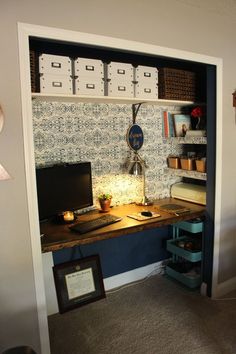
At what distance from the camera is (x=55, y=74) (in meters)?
1.88

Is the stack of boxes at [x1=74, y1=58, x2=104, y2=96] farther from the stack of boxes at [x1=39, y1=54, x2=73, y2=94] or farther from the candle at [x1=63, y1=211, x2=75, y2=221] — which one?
the candle at [x1=63, y1=211, x2=75, y2=221]

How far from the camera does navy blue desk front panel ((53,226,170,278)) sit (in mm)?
2523

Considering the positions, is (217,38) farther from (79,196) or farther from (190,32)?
(79,196)

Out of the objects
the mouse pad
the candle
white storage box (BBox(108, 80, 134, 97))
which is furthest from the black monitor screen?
white storage box (BBox(108, 80, 134, 97))

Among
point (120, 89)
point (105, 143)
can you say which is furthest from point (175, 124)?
point (120, 89)

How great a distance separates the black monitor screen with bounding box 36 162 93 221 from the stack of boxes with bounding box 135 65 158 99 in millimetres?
693

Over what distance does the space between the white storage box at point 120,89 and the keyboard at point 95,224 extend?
3.00 feet

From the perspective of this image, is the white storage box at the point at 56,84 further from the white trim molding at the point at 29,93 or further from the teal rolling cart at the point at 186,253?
the teal rolling cart at the point at 186,253


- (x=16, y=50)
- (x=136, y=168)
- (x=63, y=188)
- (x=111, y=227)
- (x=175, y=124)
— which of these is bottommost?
(x=111, y=227)

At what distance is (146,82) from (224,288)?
1.93 metres

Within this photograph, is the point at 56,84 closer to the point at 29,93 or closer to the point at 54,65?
the point at 54,65

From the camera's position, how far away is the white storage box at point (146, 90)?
2.21m

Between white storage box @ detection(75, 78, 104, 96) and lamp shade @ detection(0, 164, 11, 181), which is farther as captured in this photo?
white storage box @ detection(75, 78, 104, 96)

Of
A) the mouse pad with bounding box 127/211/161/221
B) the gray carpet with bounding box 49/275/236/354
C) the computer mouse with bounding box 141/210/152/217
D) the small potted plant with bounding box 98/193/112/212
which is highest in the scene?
the small potted plant with bounding box 98/193/112/212
